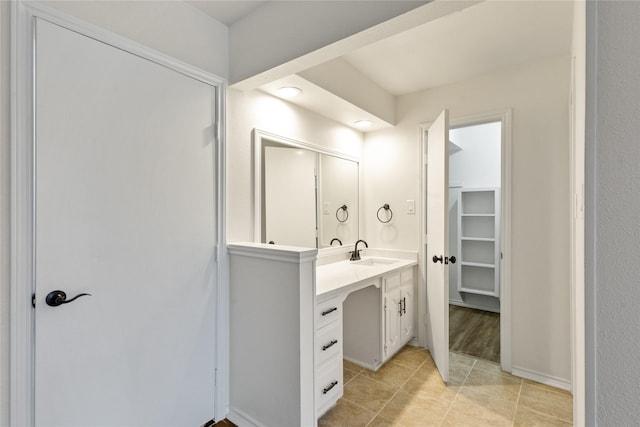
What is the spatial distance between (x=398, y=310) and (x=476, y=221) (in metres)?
2.12

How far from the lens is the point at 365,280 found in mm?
2119

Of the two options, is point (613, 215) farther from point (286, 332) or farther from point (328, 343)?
point (328, 343)

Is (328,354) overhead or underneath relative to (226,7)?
underneath

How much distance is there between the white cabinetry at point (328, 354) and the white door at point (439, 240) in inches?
33.2

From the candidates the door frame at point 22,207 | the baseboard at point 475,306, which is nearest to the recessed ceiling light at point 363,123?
the door frame at point 22,207

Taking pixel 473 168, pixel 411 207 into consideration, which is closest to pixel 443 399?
pixel 411 207

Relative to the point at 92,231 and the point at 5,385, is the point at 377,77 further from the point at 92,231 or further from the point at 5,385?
the point at 5,385

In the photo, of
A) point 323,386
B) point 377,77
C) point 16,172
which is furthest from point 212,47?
point 323,386

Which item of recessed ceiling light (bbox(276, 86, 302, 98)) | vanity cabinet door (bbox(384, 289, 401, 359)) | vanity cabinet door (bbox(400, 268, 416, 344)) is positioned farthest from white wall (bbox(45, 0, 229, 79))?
vanity cabinet door (bbox(400, 268, 416, 344))

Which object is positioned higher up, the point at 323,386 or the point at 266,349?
the point at 266,349

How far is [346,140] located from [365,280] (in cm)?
147

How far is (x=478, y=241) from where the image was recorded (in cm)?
393

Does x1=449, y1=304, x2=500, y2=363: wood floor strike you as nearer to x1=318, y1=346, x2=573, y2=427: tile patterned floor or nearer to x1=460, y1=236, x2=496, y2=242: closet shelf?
x1=318, y1=346, x2=573, y2=427: tile patterned floor

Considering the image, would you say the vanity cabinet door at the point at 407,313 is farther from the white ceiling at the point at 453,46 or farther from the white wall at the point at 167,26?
the white wall at the point at 167,26
